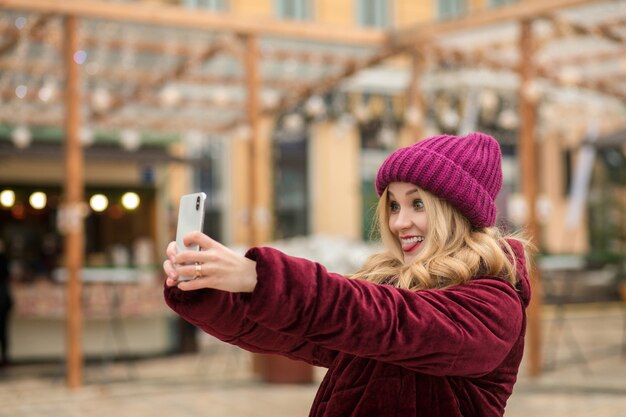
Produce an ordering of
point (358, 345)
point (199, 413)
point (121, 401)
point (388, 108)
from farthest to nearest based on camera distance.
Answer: point (388, 108), point (121, 401), point (199, 413), point (358, 345)

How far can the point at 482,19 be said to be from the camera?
9812 millimetres

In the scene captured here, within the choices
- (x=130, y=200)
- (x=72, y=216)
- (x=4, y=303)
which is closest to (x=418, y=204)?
(x=72, y=216)

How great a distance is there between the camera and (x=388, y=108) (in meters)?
19.0

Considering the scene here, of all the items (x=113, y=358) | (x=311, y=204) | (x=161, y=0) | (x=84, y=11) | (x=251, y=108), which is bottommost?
(x=113, y=358)

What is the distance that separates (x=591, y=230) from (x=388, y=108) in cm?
448

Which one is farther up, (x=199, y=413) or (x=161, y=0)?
(x=161, y=0)

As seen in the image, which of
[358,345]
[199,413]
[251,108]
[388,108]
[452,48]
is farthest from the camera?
[388,108]

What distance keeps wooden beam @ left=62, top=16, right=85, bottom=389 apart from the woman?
715 centimetres

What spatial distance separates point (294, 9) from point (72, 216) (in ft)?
35.9

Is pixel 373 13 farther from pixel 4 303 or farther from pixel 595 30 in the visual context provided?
pixel 4 303

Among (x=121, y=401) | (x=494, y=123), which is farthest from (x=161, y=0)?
(x=121, y=401)

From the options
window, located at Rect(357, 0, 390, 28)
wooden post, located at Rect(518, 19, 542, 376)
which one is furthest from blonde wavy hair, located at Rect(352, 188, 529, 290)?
window, located at Rect(357, 0, 390, 28)

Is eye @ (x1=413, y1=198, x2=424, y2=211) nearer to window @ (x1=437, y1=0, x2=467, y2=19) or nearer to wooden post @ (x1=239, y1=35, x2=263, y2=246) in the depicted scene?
wooden post @ (x1=239, y1=35, x2=263, y2=246)

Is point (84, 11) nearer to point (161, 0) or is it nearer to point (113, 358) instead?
point (113, 358)
